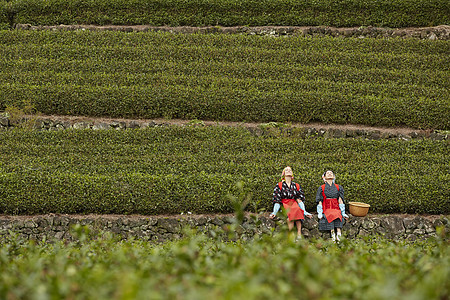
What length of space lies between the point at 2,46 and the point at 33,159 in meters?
9.94

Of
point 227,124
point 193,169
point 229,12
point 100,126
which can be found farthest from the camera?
point 229,12

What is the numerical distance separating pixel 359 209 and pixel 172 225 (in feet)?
15.4

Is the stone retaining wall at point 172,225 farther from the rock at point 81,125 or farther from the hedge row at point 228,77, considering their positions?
the hedge row at point 228,77

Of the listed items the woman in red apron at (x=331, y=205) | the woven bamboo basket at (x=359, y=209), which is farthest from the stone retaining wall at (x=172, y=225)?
the woman in red apron at (x=331, y=205)

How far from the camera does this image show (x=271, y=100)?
16.8 metres

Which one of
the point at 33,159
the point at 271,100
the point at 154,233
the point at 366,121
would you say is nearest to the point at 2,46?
the point at 33,159

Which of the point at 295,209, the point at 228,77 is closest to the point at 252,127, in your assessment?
the point at 228,77

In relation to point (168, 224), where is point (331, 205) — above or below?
above

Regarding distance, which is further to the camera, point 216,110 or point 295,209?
point 216,110

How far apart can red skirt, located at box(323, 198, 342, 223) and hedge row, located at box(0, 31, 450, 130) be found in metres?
7.03

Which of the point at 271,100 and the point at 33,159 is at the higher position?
the point at 271,100

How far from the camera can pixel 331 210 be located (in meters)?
10.0

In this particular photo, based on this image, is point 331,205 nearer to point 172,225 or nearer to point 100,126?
point 172,225

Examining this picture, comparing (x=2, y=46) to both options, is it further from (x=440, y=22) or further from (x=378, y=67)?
(x=440, y=22)
